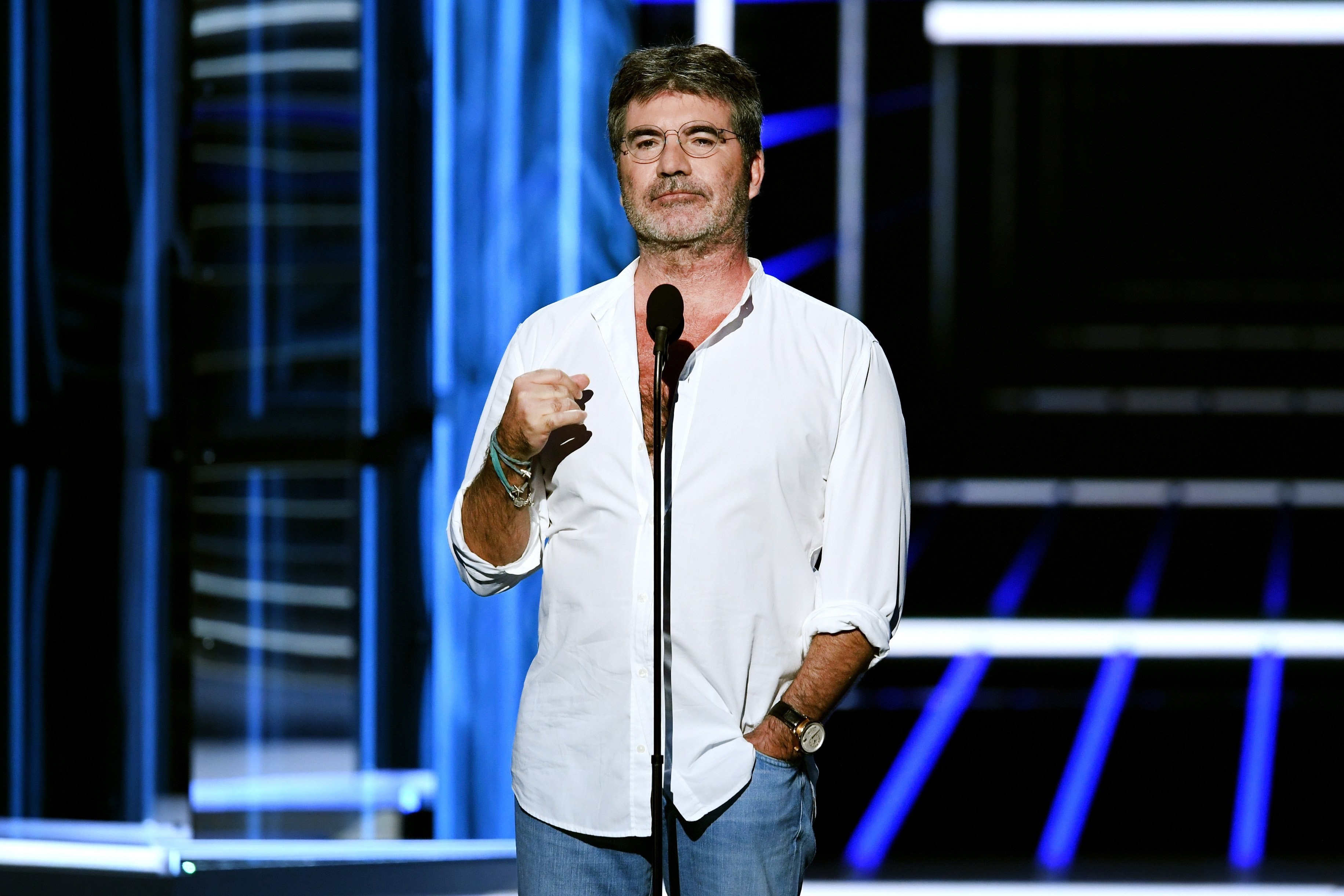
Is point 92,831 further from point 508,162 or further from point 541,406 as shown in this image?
point 541,406

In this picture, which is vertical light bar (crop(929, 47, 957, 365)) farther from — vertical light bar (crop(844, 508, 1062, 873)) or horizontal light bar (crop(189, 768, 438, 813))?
horizontal light bar (crop(189, 768, 438, 813))

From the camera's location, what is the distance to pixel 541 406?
139 centimetres

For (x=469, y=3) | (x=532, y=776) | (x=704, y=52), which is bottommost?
(x=532, y=776)

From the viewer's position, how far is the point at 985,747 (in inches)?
168

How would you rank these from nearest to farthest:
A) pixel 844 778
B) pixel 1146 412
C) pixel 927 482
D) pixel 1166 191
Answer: pixel 844 778, pixel 927 482, pixel 1146 412, pixel 1166 191

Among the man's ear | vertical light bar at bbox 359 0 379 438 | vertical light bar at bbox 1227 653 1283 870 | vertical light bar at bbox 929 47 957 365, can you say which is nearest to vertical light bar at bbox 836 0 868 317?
vertical light bar at bbox 359 0 379 438

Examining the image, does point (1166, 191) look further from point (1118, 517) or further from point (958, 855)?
point (958, 855)

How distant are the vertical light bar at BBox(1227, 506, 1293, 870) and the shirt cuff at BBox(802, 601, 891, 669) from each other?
206cm

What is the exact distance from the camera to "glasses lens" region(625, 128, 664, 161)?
1533 millimetres

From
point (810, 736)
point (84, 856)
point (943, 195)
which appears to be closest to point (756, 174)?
point (810, 736)

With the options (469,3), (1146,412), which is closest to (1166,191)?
(1146,412)

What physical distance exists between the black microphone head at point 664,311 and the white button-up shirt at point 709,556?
161 mm

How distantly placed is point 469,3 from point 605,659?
1.69 metres

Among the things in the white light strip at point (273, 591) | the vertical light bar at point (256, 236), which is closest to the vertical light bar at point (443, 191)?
the vertical light bar at point (256, 236)
